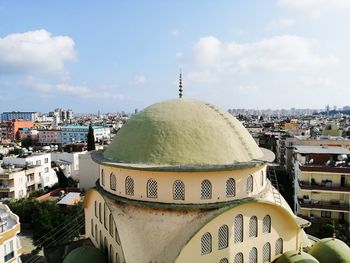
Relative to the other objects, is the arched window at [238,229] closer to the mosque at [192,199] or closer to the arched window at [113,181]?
the mosque at [192,199]

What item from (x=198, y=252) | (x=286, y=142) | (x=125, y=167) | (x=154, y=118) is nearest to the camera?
(x=198, y=252)

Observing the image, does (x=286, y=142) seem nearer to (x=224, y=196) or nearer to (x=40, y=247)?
(x=40, y=247)

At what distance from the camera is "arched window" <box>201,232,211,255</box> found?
13.8 meters

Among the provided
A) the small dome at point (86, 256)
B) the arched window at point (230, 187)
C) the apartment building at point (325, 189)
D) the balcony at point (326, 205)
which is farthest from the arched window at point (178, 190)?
the balcony at point (326, 205)

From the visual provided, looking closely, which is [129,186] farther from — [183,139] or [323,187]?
[323,187]

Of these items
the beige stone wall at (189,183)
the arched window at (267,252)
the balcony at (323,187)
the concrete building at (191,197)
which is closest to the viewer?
the concrete building at (191,197)

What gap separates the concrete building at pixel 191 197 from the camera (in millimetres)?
13977

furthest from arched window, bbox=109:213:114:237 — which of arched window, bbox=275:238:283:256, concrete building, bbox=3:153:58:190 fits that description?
concrete building, bbox=3:153:58:190

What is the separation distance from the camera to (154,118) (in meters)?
16.5

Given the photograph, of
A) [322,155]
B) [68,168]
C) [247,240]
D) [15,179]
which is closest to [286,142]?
[322,155]

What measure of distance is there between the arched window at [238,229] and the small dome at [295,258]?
2.52 m

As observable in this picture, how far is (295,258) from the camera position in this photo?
15102mm

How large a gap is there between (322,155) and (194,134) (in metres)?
23.6

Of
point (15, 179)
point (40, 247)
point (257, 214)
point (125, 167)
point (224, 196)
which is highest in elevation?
point (125, 167)
